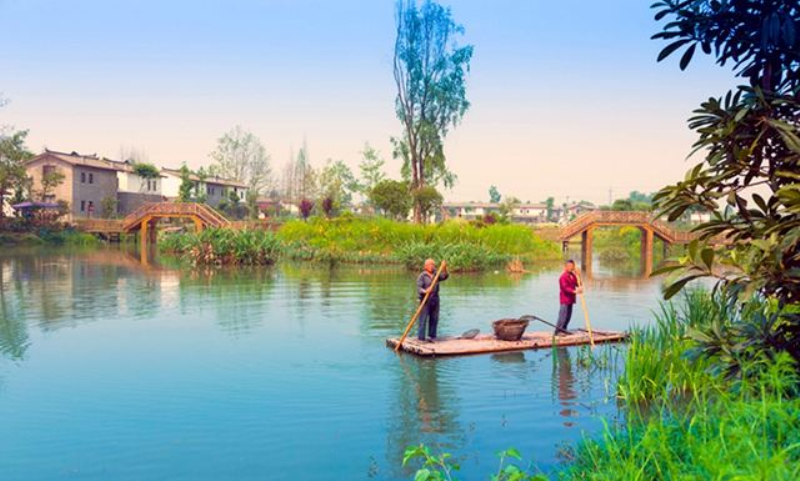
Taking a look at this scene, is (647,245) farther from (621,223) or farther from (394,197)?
(394,197)

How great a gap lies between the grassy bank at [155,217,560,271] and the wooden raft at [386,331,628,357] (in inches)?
819

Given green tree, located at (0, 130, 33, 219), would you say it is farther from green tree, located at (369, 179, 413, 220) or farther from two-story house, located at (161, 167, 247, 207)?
green tree, located at (369, 179, 413, 220)

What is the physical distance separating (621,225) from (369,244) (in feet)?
54.8

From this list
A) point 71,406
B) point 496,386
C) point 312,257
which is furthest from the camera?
point 312,257

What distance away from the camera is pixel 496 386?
11.8 meters

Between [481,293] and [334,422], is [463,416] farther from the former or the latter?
[481,293]

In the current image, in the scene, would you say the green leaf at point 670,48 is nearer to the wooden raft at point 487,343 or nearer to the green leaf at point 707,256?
the green leaf at point 707,256

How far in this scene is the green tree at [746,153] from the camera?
255 inches

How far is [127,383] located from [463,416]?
5.80 m

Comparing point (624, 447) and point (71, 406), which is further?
point (71, 406)

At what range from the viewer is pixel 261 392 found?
11547 mm

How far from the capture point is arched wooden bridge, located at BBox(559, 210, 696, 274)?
1849 inches

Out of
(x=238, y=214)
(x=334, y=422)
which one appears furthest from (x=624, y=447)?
(x=238, y=214)

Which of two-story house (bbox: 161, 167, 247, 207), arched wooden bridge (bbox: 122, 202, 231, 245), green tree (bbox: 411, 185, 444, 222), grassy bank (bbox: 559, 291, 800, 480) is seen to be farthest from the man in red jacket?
two-story house (bbox: 161, 167, 247, 207)
